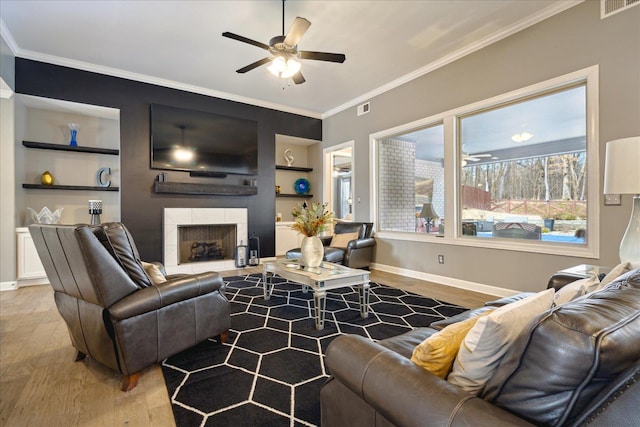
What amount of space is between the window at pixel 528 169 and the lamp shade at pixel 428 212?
0.53m

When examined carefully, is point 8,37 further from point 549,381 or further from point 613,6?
point 613,6

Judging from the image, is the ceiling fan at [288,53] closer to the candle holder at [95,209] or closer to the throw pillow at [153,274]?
the throw pillow at [153,274]

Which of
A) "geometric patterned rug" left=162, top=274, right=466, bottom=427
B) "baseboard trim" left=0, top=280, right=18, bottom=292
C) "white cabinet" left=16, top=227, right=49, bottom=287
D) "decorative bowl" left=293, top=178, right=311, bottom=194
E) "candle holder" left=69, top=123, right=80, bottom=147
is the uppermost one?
"candle holder" left=69, top=123, right=80, bottom=147

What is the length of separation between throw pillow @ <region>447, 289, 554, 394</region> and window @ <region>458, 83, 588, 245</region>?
296cm

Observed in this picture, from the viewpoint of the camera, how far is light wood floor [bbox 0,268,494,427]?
1.55 m

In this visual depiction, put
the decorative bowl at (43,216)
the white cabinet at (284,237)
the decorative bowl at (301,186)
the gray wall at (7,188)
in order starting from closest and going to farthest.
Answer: the gray wall at (7,188) < the decorative bowl at (43,216) < the white cabinet at (284,237) < the decorative bowl at (301,186)

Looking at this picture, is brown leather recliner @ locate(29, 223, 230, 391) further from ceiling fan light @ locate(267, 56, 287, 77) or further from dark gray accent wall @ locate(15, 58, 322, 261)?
dark gray accent wall @ locate(15, 58, 322, 261)

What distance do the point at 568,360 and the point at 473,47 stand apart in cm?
422

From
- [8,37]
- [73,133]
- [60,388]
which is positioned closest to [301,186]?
[73,133]

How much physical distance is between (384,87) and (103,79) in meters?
4.37

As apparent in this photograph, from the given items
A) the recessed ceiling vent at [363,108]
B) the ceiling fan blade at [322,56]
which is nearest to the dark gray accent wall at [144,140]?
the recessed ceiling vent at [363,108]

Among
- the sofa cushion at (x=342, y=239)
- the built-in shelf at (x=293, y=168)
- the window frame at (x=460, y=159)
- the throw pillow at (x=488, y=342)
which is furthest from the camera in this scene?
the built-in shelf at (x=293, y=168)

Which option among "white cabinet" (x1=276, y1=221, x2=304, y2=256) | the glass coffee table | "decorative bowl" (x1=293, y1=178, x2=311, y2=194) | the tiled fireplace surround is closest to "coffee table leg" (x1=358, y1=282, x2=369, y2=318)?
the glass coffee table

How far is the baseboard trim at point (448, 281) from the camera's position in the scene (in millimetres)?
3588
